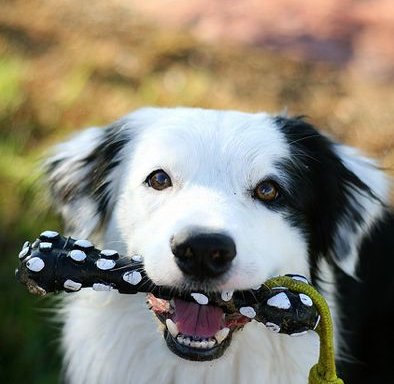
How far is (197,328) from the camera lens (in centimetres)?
229

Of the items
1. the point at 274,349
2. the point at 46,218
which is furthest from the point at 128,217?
the point at 46,218

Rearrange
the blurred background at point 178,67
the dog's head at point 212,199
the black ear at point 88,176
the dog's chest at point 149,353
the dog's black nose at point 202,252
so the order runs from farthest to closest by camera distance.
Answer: the blurred background at point 178,67
the black ear at point 88,176
the dog's chest at point 149,353
the dog's head at point 212,199
the dog's black nose at point 202,252

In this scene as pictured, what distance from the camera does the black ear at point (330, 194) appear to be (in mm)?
2674

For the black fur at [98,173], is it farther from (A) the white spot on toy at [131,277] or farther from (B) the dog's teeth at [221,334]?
(B) the dog's teeth at [221,334]

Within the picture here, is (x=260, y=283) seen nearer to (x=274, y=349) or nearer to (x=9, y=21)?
(x=274, y=349)

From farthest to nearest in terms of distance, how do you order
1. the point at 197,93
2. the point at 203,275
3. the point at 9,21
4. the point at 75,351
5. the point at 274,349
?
1. the point at 9,21
2. the point at 197,93
3. the point at 75,351
4. the point at 274,349
5. the point at 203,275

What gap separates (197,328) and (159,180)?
0.53 m

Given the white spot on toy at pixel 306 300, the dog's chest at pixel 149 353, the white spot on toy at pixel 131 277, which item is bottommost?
the dog's chest at pixel 149 353

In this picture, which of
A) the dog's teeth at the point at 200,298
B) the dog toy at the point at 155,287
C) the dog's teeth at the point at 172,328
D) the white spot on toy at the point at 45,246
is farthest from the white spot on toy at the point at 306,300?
the white spot on toy at the point at 45,246

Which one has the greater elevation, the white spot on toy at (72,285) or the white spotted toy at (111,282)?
the white spotted toy at (111,282)

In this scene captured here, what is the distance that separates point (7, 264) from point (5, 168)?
0.74m

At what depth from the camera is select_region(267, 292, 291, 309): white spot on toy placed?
211 centimetres

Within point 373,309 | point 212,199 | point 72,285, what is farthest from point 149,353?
point 373,309

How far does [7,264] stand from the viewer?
3828 millimetres
